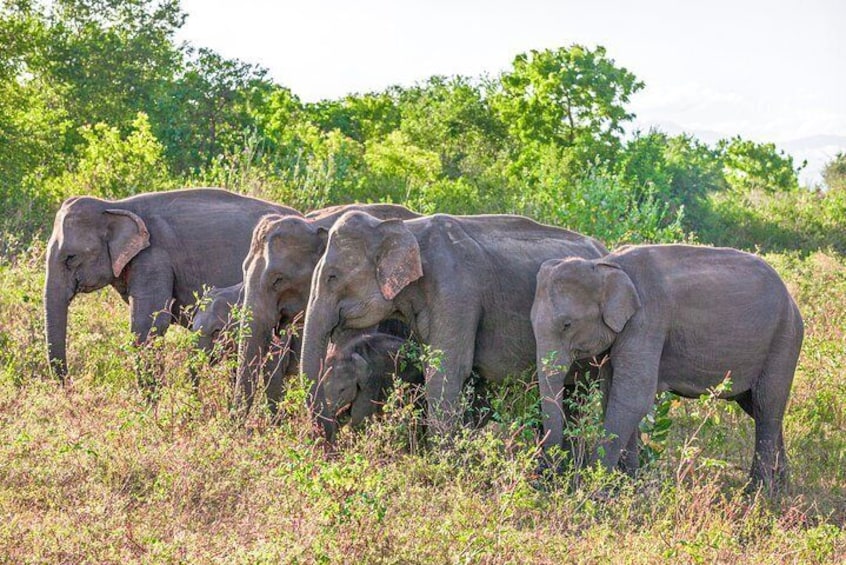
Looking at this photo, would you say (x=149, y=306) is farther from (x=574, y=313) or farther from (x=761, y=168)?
(x=761, y=168)

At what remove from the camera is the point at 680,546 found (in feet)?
22.7

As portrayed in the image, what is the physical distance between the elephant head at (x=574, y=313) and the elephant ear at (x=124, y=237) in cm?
357

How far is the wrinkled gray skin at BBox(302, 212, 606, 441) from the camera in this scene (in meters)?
8.55

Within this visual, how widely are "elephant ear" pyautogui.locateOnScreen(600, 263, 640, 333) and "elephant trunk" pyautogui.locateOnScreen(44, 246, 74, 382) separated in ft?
14.5

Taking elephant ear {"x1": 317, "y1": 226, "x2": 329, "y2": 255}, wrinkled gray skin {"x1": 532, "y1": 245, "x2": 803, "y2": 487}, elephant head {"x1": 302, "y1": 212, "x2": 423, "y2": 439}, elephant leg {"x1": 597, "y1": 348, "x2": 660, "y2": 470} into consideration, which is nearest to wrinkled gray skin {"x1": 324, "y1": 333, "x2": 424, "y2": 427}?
elephant head {"x1": 302, "y1": 212, "x2": 423, "y2": 439}

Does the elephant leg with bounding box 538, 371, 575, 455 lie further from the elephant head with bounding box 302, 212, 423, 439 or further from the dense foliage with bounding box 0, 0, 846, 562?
the elephant head with bounding box 302, 212, 423, 439

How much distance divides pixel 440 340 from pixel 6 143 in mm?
10483

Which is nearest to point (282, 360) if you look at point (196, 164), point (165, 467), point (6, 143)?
point (165, 467)

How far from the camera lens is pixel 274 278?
9.06 meters

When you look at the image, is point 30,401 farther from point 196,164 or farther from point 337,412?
point 196,164

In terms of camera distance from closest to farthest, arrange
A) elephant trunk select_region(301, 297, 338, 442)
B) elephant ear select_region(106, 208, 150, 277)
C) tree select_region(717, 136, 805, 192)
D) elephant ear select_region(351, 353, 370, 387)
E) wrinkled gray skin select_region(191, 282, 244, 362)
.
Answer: elephant trunk select_region(301, 297, 338, 442) < elephant ear select_region(351, 353, 370, 387) < wrinkled gray skin select_region(191, 282, 244, 362) < elephant ear select_region(106, 208, 150, 277) < tree select_region(717, 136, 805, 192)

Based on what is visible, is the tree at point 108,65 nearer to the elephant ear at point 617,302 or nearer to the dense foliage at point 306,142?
the dense foliage at point 306,142

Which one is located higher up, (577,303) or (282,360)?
(577,303)

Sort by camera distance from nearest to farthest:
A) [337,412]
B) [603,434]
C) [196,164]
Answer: [603,434] → [337,412] → [196,164]
